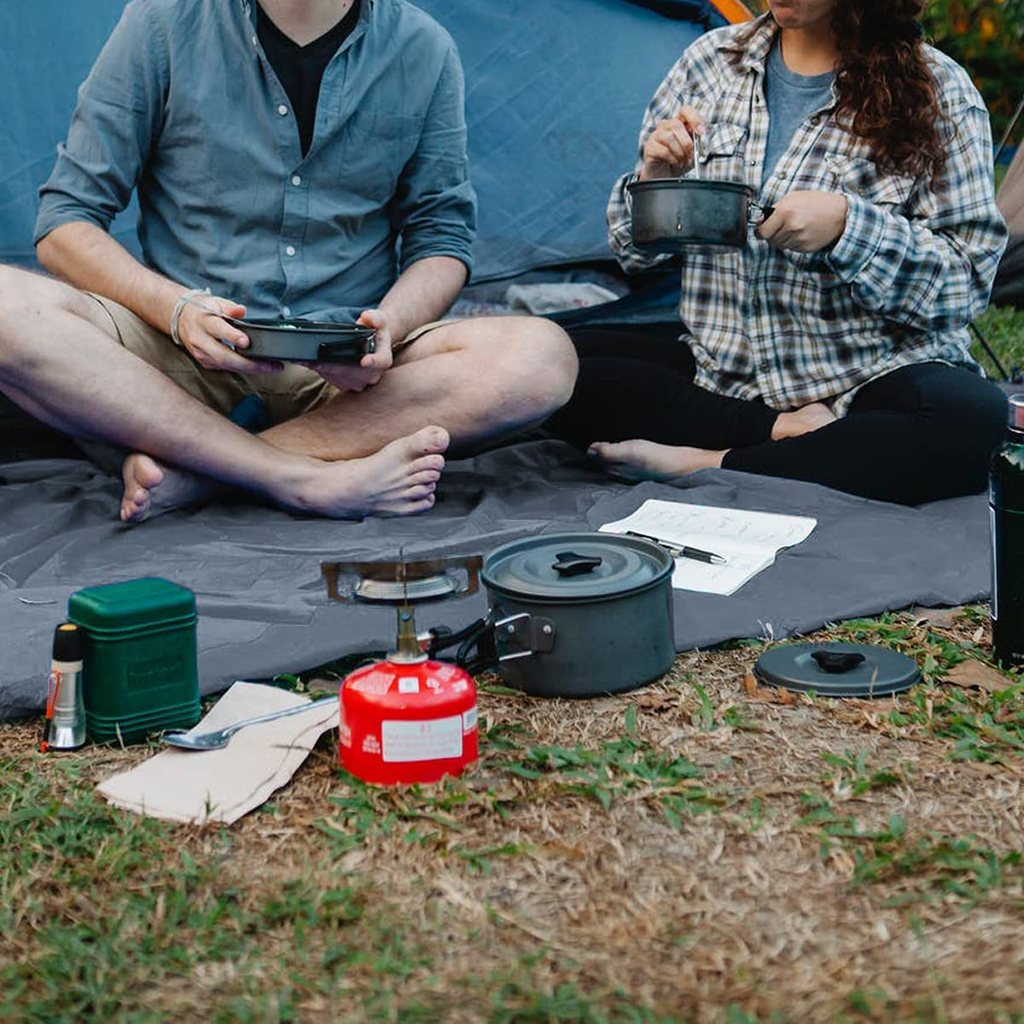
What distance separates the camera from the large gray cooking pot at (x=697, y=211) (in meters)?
1.92

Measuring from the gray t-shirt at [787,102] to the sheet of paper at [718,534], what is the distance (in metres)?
0.61

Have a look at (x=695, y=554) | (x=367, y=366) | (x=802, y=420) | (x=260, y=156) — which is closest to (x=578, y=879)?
(x=695, y=554)

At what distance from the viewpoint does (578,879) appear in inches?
41.9

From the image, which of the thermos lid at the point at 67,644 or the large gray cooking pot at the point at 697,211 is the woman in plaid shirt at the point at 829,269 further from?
the thermos lid at the point at 67,644

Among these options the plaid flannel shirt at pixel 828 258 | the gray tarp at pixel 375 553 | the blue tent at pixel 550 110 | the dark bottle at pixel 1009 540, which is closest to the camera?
the dark bottle at pixel 1009 540

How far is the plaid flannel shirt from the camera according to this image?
2.10 meters

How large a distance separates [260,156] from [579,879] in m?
1.46

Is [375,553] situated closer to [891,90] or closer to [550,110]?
[891,90]

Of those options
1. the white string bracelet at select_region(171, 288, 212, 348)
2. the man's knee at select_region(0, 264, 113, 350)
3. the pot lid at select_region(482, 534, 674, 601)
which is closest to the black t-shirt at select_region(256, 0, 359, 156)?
the white string bracelet at select_region(171, 288, 212, 348)

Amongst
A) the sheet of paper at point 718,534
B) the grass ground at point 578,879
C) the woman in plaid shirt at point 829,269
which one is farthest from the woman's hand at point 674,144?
the grass ground at point 578,879

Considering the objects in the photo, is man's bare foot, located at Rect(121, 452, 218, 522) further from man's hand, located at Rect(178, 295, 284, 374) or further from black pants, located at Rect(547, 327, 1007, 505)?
black pants, located at Rect(547, 327, 1007, 505)

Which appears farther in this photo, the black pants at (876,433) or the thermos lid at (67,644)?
the black pants at (876,433)

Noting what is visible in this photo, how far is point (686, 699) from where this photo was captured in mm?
1420

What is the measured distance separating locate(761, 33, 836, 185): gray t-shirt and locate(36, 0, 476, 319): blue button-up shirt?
53cm
